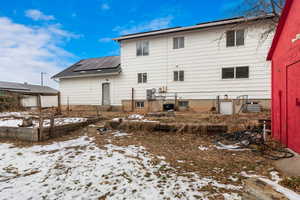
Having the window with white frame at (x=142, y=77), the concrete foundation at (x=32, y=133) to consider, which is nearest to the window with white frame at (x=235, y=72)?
the window with white frame at (x=142, y=77)

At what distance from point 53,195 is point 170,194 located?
1.65 m

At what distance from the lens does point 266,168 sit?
2.65 metres

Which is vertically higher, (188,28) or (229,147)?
(188,28)

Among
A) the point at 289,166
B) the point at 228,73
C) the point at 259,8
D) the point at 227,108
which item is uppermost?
the point at 259,8

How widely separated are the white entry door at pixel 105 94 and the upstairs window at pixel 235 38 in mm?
10047

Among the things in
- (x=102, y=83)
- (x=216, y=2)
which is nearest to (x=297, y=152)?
(x=216, y=2)

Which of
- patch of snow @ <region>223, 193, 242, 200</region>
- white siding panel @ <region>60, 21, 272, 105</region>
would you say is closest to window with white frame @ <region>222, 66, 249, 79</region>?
white siding panel @ <region>60, 21, 272, 105</region>

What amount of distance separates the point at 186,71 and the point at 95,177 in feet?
31.9

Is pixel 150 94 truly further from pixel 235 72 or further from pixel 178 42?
pixel 235 72

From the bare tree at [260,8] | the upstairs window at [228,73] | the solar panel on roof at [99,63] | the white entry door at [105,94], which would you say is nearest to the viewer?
the bare tree at [260,8]

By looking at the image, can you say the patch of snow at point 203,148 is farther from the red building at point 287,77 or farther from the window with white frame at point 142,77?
the window with white frame at point 142,77

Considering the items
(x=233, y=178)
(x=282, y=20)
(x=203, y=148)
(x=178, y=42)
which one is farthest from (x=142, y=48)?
(x=233, y=178)

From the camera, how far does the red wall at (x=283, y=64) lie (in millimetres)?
2904

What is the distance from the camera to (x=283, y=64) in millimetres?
3467
